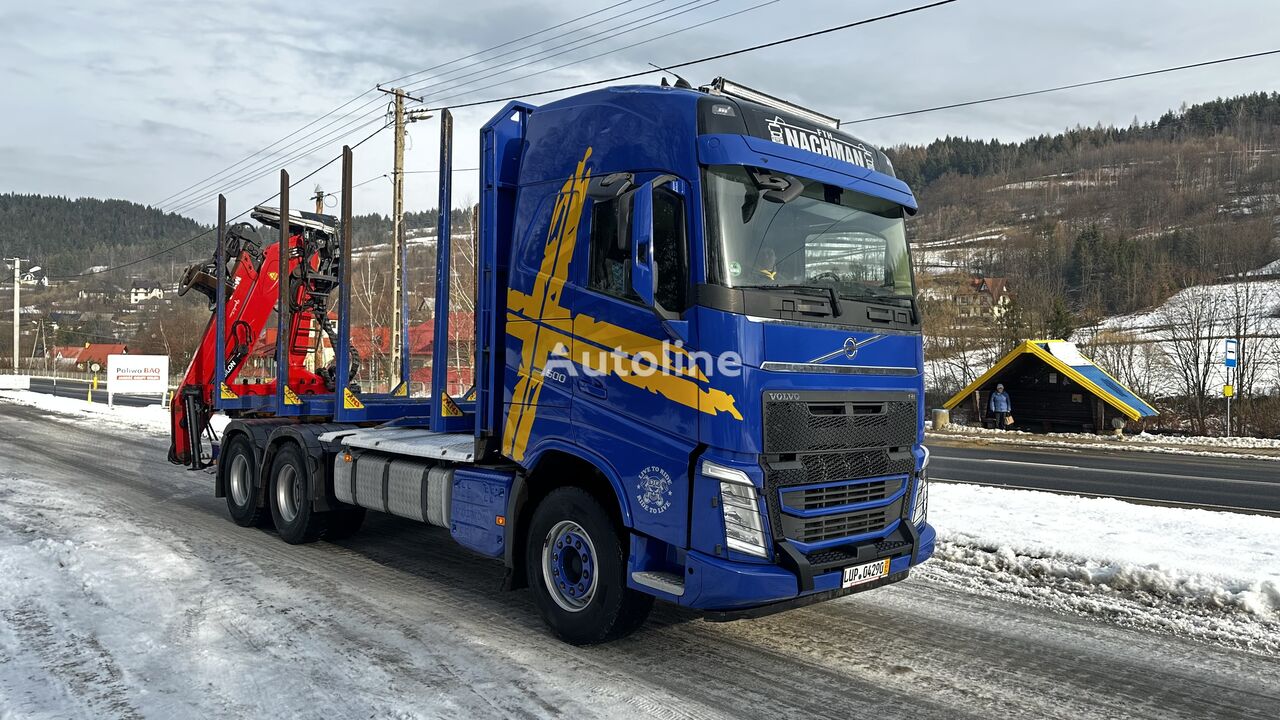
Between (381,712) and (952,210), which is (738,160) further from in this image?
(952,210)

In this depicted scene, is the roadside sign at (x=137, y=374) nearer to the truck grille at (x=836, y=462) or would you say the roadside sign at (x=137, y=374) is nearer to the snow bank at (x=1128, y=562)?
the snow bank at (x=1128, y=562)

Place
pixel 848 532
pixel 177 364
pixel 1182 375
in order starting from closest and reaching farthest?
pixel 848 532 → pixel 1182 375 → pixel 177 364

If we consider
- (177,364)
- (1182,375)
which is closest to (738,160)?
(1182,375)

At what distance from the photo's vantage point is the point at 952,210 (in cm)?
10850

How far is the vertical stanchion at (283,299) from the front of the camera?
9.27m

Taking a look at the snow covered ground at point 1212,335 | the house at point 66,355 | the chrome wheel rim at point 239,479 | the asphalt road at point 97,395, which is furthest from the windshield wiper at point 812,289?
the house at point 66,355

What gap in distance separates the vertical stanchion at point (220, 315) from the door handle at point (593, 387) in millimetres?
6992

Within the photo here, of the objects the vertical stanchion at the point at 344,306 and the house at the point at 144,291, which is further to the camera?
the house at the point at 144,291

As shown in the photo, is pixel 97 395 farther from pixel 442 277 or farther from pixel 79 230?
pixel 79 230

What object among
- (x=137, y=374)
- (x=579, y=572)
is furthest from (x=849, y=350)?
(x=137, y=374)

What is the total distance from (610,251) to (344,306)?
14.2 ft

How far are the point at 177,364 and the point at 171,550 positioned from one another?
60.8m

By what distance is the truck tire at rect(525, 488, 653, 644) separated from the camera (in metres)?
5.08

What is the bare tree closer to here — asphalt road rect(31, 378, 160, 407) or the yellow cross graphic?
the yellow cross graphic
